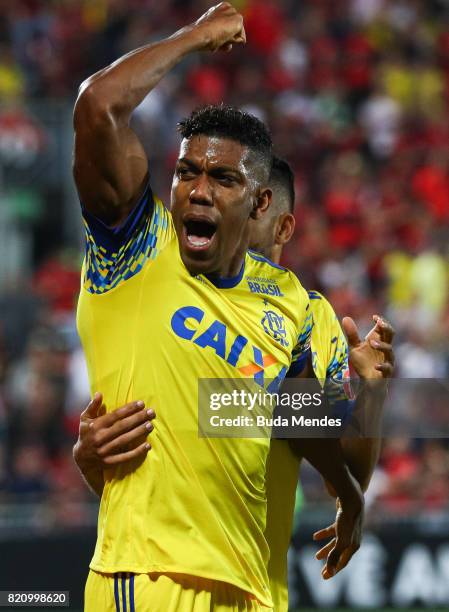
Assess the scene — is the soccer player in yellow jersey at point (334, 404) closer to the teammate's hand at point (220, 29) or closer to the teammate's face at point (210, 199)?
the teammate's face at point (210, 199)

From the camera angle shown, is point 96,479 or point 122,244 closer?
point 122,244

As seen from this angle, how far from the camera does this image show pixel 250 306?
3.98m

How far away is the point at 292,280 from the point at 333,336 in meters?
0.41

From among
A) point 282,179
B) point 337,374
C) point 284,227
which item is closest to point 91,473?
point 337,374

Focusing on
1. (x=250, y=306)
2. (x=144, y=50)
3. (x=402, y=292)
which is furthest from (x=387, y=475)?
(x=144, y=50)

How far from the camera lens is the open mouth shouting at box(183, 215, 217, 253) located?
3.72 metres

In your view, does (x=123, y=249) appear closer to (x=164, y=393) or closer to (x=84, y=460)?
(x=164, y=393)

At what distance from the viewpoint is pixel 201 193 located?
3727 millimetres

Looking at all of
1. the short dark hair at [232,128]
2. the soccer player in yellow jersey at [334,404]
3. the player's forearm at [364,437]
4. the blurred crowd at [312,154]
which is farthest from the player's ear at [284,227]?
the blurred crowd at [312,154]

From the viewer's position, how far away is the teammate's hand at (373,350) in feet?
14.2

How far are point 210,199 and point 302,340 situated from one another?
80cm

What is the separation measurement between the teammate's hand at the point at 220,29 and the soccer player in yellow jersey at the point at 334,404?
3.51ft

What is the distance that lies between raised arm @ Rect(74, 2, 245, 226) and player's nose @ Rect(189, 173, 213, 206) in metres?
0.21

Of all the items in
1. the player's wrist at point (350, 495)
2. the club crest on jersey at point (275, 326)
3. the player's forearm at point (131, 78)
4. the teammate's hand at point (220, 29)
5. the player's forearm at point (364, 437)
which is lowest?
the player's wrist at point (350, 495)
